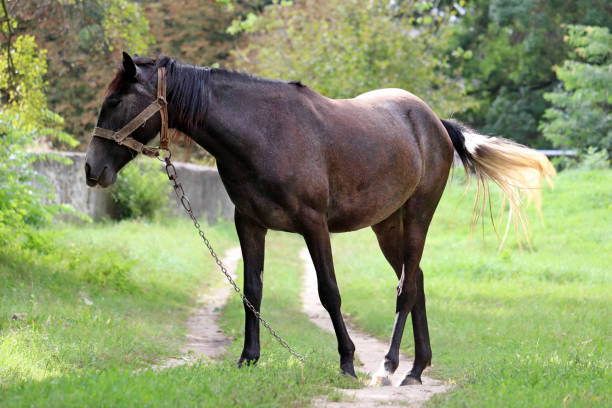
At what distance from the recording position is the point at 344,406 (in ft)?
15.7

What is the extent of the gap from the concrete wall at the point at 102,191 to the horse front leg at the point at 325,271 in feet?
22.4

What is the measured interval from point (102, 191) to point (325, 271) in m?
A: 12.3

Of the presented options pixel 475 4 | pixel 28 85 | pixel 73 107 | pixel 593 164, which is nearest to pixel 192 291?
pixel 28 85

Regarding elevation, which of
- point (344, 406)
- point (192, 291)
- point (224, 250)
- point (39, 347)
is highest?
point (344, 406)

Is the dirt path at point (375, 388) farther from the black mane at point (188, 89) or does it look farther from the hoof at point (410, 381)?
the black mane at point (188, 89)

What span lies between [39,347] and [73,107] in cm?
1842

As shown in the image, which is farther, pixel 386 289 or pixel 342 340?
pixel 386 289

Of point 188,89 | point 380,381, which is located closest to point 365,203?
point 380,381

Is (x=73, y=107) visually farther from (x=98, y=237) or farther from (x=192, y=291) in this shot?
(x=192, y=291)

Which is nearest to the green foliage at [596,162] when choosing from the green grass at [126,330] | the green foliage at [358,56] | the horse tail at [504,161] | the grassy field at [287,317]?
the green foliage at [358,56]

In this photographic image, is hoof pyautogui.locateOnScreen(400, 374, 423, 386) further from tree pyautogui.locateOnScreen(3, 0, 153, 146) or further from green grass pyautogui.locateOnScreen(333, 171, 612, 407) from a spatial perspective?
tree pyautogui.locateOnScreen(3, 0, 153, 146)

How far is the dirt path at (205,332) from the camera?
277 inches

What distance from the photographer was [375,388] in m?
5.63

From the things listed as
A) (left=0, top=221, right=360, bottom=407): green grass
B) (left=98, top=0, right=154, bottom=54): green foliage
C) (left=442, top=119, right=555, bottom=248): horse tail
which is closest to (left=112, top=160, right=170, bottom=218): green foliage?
(left=0, top=221, right=360, bottom=407): green grass
